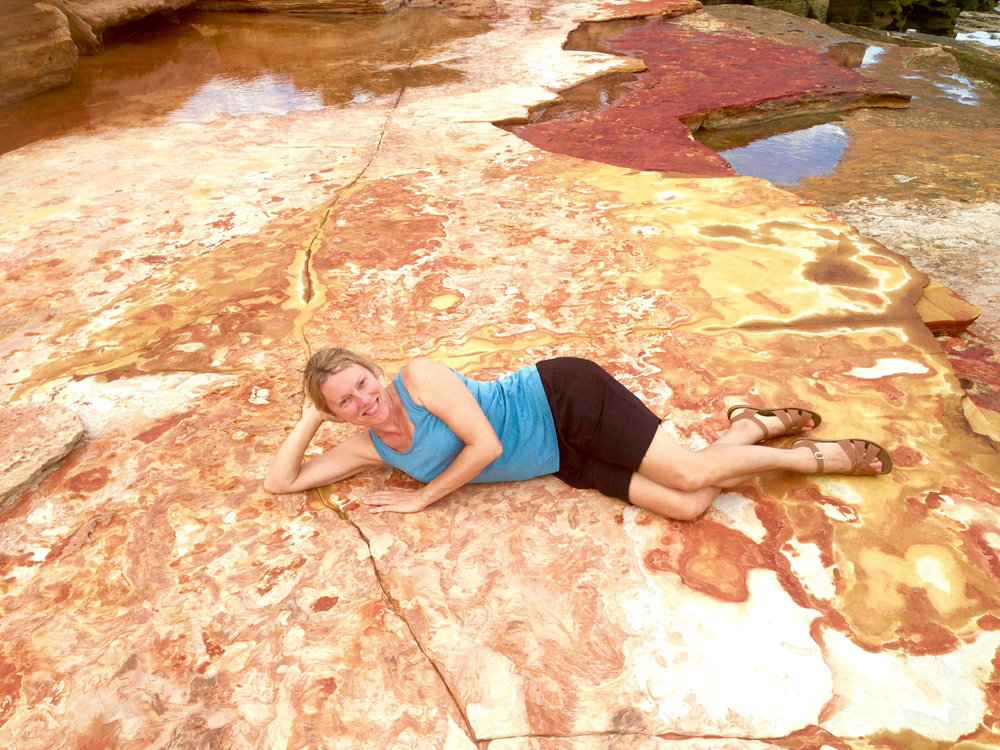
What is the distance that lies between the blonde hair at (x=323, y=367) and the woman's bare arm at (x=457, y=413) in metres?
0.14

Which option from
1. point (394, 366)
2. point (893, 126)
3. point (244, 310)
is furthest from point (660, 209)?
point (893, 126)

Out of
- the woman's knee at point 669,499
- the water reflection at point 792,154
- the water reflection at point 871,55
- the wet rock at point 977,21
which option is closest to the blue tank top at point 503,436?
the woman's knee at point 669,499

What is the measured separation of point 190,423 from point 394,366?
69 centimetres

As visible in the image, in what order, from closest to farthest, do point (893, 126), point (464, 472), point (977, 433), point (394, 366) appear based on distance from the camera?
point (464, 472)
point (977, 433)
point (394, 366)
point (893, 126)

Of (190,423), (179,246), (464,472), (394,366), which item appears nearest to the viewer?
(464,472)

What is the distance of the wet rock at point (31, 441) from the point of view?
2125 millimetres

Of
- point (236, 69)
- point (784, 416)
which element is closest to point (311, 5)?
point (236, 69)

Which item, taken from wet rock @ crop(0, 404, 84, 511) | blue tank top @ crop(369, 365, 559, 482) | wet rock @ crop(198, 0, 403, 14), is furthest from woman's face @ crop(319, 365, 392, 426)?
wet rock @ crop(198, 0, 403, 14)

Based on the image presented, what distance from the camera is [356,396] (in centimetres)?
179

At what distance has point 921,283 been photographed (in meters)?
2.90

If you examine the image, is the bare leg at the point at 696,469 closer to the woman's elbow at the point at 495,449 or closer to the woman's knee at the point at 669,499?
the woman's knee at the point at 669,499

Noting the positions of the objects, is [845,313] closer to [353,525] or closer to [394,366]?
[394,366]

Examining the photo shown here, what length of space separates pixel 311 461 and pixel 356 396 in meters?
0.45

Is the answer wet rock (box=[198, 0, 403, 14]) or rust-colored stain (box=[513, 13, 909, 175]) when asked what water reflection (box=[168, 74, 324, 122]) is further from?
wet rock (box=[198, 0, 403, 14])
